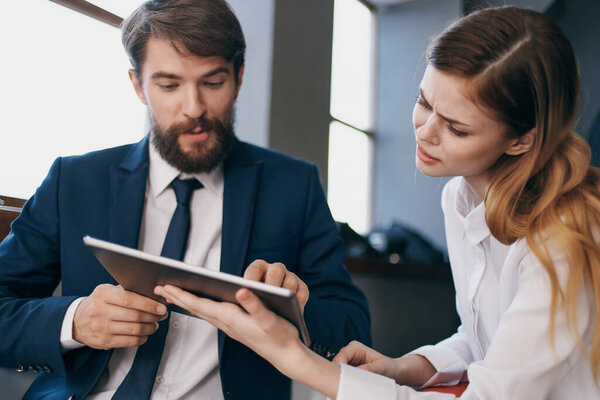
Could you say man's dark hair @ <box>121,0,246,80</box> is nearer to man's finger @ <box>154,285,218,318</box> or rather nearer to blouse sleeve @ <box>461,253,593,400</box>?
man's finger @ <box>154,285,218,318</box>

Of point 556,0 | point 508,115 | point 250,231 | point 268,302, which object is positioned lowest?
point 268,302

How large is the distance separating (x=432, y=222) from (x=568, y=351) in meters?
3.53

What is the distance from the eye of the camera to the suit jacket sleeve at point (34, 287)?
116 cm

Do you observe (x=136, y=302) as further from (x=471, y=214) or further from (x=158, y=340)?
(x=471, y=214)

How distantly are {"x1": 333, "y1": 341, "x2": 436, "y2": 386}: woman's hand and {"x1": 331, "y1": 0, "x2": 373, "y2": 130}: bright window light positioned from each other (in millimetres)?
2997

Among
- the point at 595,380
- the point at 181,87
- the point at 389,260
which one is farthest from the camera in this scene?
the point at 389,260

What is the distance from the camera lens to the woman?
2.90 ft

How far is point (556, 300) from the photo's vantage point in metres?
0.89

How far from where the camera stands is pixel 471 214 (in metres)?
1.19

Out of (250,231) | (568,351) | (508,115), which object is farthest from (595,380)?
(250,231)

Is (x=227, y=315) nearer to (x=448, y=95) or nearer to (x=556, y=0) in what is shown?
(x=448, y=95)

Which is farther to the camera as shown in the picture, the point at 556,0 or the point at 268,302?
the point at 556,0

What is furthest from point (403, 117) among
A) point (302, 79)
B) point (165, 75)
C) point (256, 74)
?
point (165, 75)

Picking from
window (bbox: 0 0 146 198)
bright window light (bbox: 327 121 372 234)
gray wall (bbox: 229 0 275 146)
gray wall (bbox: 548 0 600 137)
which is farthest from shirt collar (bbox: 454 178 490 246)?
gray wall (bbox: 548 0 600 137)
